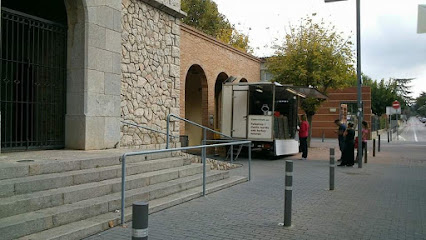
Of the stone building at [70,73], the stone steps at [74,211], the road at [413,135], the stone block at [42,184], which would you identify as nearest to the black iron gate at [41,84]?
the stone building at [70,73]

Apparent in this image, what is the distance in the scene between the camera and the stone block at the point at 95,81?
8.51 meters

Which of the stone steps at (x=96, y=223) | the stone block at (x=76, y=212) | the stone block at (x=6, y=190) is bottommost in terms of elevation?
the stone steps at (x=96, y=223)

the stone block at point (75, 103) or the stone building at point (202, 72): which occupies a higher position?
the stone building at point (202, 72)

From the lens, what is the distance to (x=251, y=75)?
22.8m

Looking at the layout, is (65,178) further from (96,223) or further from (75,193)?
(96,223)

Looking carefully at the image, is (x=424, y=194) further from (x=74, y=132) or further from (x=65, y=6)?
(x=65, y=6)

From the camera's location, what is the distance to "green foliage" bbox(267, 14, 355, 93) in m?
19.8

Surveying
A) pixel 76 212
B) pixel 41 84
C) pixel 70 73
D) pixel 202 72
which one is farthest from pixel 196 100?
pixel 76 212

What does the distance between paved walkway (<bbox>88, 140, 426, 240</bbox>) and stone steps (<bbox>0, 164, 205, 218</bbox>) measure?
0.78 meters

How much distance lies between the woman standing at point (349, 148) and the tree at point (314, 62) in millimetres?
6386

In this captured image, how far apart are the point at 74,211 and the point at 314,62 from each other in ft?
53.3

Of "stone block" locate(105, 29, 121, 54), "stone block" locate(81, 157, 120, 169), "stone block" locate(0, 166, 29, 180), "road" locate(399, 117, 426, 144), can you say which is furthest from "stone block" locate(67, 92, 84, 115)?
"road" locate(399, 117, 426, 144)

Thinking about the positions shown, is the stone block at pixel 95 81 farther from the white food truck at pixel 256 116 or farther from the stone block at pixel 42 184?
the white food truck at pixel 256 116

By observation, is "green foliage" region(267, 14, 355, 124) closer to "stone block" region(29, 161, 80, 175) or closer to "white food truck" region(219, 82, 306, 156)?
"white food truck" region(219, 82, 306, 156)
